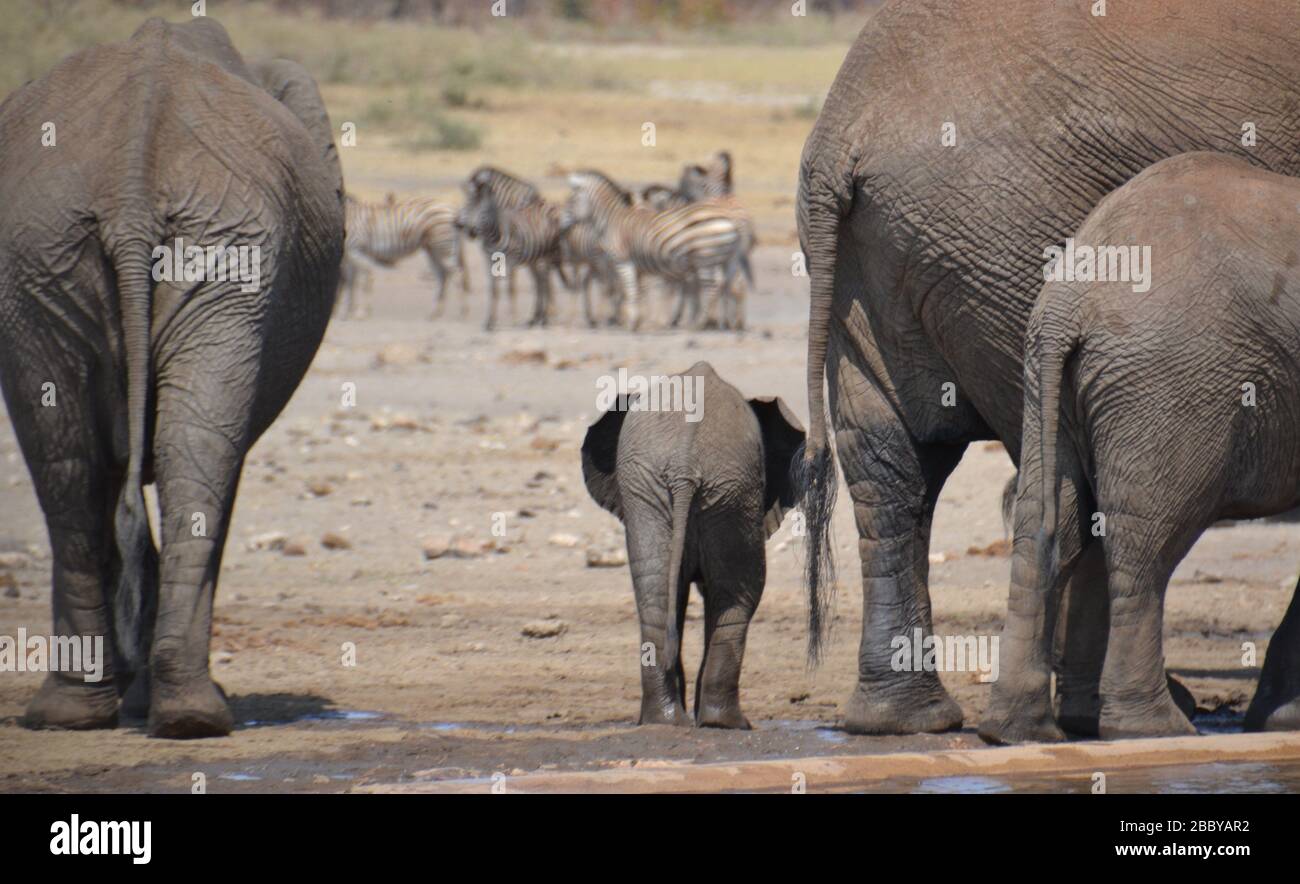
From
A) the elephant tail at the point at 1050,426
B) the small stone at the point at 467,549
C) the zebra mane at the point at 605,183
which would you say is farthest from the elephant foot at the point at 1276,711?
the zebra mane at the point at 605,183

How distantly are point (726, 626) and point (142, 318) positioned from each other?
200cm

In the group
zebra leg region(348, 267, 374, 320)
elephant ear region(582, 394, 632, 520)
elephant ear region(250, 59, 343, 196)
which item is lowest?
elephant ear region(582, 394, 632, 520)

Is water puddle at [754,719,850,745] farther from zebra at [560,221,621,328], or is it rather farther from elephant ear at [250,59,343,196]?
zebra at [560,221,621,328]

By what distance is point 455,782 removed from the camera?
5168 millimetres

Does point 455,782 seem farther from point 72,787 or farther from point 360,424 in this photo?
point 360,424

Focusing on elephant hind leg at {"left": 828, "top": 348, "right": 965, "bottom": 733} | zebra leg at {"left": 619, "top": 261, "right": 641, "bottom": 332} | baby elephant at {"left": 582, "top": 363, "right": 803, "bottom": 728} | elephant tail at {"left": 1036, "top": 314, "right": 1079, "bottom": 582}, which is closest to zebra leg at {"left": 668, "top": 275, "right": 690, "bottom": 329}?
zebra leg at {"left": 619, "top": 261, "right": 641, "bottom": 332}

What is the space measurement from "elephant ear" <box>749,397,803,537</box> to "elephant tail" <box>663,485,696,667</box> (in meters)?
0.54

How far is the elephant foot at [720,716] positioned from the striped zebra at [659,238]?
44.3 ft

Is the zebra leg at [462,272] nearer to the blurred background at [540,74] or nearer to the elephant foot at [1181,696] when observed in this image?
the blurred background at [540,74]

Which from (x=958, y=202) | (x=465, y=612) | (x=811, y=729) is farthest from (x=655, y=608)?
(x=465, y=612)

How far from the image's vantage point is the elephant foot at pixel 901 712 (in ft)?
21.0

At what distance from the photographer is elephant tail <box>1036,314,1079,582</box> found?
5.36m
